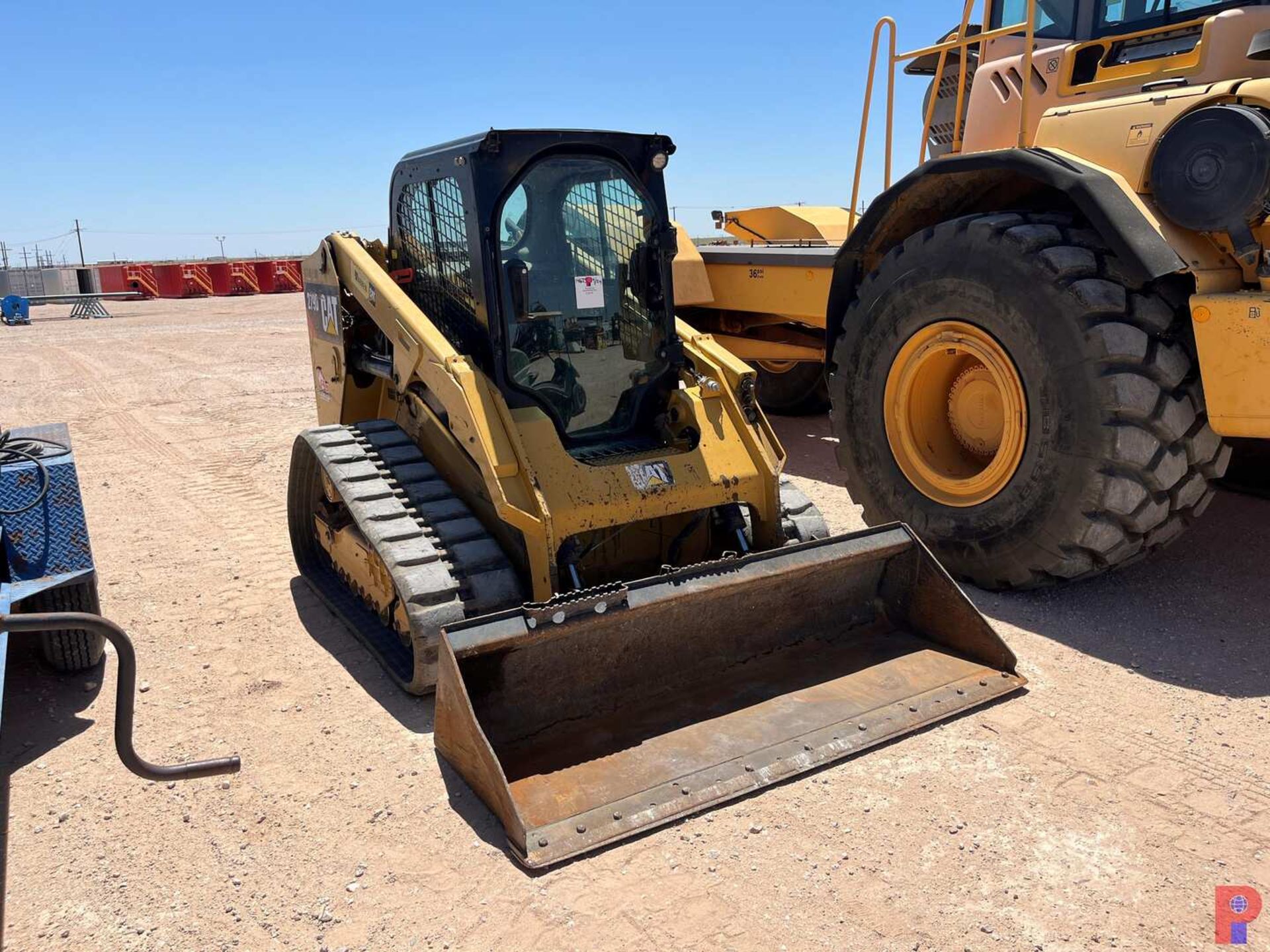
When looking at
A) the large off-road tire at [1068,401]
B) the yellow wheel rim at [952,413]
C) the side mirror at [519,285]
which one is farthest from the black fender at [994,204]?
the side mirror at [519,285]

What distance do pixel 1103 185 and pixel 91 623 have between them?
4.00 metres

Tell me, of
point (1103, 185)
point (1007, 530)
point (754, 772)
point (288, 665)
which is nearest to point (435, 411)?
point (288, 665)

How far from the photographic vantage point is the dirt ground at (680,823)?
8.41ft

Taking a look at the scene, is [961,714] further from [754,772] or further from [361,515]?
[361,515]

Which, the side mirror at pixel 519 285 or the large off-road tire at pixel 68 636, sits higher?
the side mirror at pixel 519 285

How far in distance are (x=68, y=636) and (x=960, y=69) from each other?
5.22 meters

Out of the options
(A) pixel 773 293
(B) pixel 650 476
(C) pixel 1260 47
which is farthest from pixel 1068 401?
(A) pixel 773 293

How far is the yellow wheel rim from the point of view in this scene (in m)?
4.55

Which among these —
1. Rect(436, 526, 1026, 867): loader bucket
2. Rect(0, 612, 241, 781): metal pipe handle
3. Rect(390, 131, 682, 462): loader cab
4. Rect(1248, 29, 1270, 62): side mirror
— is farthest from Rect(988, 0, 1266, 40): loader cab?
Rect(0, 612, 241, 781): metal pipe handle

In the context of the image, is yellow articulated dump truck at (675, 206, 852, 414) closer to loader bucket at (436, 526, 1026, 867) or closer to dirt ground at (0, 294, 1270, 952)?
loader bucket at (436, 526, 1026, 867)

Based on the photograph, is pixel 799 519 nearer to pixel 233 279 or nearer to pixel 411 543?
pixel 411 543

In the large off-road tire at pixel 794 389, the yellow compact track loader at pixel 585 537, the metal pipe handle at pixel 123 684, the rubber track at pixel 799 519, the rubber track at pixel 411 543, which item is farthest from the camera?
the large off-road tire at pixel 794 389

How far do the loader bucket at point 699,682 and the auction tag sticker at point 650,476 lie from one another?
56 centimetres

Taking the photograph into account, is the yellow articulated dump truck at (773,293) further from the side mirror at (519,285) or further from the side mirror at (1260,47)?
the side mirror at (519,285)
